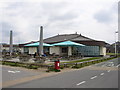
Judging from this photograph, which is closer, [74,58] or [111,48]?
[74,58]

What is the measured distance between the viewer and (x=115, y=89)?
25.6 feet

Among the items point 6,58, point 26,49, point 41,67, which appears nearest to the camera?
point 41,67

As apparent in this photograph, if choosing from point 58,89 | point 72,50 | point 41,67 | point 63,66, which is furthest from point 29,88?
point 72,50

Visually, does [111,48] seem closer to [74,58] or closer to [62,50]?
[62,50]

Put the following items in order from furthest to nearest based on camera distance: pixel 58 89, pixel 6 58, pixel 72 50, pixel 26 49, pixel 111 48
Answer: pixel 111 48 < pixel 26 49 < pixel 72 50 < pixel 6 58 < pixel 58 89

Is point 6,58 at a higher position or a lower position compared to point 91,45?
lower

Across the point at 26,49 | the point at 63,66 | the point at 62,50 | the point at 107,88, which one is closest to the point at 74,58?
the point at 63,66

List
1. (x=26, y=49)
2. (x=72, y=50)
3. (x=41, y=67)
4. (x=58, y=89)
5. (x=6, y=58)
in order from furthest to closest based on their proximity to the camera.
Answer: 1. (x=26, y=49)
2. (x=72, y=50)
3. (x=6, y=58)
4. (x=41, y=67)
5. (x=58, y=89)

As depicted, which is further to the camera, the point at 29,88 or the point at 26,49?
the point at 26,49

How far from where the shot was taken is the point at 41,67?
1575 centimetres

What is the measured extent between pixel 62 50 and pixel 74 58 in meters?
12.6

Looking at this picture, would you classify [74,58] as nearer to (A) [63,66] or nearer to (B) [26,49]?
(A) [63,66]

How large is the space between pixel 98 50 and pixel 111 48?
60.5m

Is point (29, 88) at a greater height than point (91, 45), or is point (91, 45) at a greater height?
point (91, 45)
